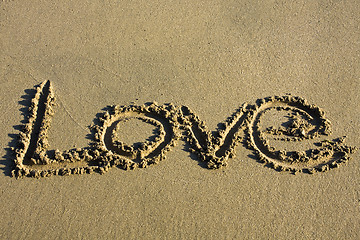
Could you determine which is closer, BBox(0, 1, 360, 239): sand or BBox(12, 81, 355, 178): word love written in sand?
BBox(0, 1, 360, 239): sand

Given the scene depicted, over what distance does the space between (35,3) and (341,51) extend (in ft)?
9.85

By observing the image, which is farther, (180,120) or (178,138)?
(180,120)

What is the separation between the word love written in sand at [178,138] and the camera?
2.49 meters

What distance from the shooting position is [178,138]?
8.70 ft

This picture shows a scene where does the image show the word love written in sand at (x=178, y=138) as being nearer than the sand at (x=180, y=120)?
No

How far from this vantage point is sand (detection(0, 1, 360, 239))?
91.4 inches

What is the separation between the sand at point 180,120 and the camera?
7.61ft

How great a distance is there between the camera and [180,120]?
109 inches

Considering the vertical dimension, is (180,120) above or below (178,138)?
above

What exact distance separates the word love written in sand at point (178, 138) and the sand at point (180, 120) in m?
0.01

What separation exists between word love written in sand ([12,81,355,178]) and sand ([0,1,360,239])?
0.01 meters

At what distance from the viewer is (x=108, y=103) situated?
2842 mm

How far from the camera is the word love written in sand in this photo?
2.49 meters

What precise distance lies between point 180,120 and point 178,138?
175 mm
